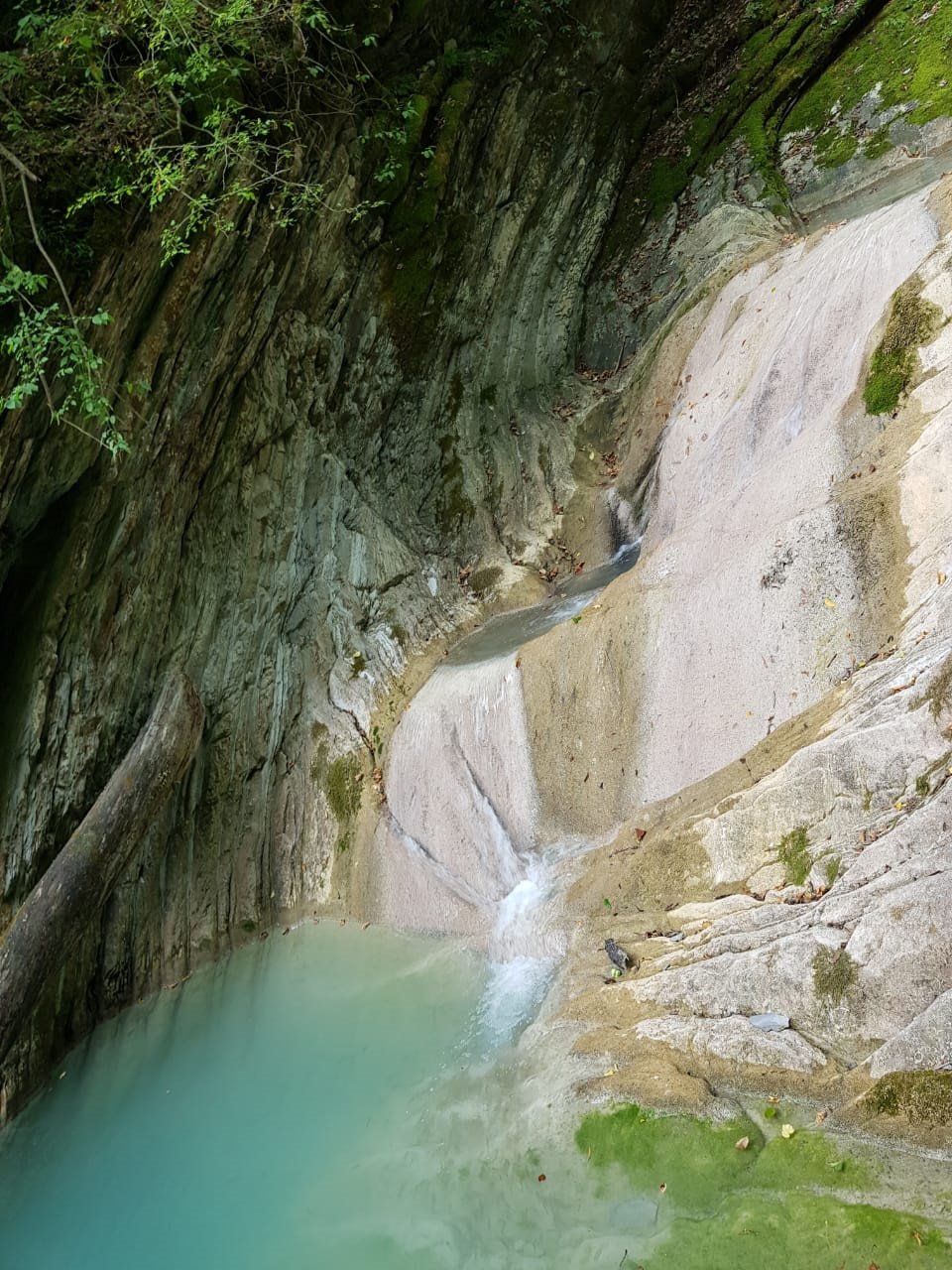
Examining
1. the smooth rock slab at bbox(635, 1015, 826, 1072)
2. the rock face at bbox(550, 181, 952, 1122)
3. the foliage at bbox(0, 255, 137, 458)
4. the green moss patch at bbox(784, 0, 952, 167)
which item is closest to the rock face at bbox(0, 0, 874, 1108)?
the foliage at bbox(0, 255, 137, 458)

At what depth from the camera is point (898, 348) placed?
7.60 metres

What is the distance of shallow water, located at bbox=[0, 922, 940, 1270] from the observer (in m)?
5.09

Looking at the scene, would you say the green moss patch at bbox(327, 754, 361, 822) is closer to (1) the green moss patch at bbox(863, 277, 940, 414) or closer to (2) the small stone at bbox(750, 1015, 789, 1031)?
(2) the small stone at bbox(750, 1015, 789, 1031)

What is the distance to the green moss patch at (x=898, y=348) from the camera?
7.44 meters

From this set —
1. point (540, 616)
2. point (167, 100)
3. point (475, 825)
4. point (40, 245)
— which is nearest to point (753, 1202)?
point (475, 825)

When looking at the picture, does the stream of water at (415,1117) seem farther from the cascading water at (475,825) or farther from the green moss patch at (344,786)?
the green moss patch at (344,786)

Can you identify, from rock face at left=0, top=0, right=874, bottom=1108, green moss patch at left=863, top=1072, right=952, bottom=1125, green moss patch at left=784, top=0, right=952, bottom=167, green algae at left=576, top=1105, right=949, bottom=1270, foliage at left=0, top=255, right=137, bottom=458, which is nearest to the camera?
green algae at left=576, top=1105, right=949, bottom=1270

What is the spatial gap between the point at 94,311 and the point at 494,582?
542cm

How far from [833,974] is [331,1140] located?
12.2 feet

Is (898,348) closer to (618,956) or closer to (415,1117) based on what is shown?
(618,956)

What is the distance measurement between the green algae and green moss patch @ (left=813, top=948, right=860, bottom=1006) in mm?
690

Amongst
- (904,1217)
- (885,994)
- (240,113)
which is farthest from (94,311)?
(904,1217)

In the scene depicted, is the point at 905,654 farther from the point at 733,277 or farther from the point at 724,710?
the point at 733,277

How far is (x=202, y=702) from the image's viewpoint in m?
9.32
